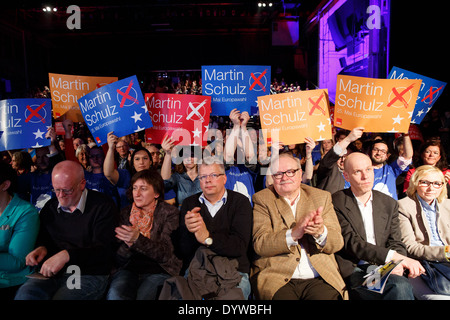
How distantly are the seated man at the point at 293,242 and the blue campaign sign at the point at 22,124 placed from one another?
319 centimetres

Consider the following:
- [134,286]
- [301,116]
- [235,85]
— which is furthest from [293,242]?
[235,85]

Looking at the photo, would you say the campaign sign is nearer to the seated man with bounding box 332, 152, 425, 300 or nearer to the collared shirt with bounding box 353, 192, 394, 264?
the seated man with bounding box 332, 152, 425, 300

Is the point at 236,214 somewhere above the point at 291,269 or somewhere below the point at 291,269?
above

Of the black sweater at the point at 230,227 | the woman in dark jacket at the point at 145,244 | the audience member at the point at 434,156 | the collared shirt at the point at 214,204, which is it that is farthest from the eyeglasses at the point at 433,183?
the woman in dark jacket at the point at 145,244

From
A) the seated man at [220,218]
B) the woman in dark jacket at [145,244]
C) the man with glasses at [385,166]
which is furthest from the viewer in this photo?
the man with glasses at [385,166]

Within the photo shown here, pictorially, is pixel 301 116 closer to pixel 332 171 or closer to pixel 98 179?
pixel 332 171

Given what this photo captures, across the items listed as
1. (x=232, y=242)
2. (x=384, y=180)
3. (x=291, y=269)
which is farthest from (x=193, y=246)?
(x=384, y=180)

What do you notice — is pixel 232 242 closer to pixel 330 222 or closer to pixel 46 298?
pixel 330 222

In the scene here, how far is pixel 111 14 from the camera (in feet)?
49.2

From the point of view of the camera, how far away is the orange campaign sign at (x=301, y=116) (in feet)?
14.1

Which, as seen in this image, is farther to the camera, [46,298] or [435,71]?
[435,71]

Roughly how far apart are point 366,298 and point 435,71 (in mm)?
7054

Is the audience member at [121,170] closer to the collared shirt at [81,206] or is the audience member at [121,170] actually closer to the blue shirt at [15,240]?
the collared shirt at [81,206]

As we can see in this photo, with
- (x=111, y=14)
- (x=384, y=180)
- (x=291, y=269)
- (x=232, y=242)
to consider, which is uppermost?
(x=111, y=14)
